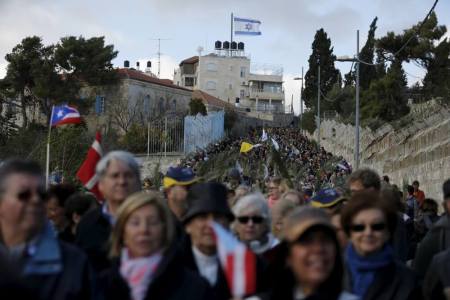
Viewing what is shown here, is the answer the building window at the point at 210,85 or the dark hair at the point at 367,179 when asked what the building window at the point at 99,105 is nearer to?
the building window at the point at 210,85

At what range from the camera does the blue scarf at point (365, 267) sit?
201 inches

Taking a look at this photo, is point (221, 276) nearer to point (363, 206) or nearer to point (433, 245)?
point (363, 206)

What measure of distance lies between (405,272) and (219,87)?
12437cm

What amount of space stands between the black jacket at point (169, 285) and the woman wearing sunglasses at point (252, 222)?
139cm

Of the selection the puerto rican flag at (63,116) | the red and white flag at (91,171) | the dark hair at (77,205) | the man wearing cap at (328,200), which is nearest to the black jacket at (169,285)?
the dark hair at (77,205)

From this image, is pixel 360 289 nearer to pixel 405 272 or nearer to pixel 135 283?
pixel 405 272

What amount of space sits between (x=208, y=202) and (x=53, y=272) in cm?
140

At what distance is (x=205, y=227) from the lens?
511cm

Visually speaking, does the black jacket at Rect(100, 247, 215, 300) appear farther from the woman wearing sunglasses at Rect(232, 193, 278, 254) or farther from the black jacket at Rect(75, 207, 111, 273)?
the woman wearing sunglasses at Rect(232, 193, 278, 254)

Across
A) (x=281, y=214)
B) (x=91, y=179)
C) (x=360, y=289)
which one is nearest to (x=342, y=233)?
(x=360, y=289)

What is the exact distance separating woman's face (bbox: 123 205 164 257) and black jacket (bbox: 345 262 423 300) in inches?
47.5

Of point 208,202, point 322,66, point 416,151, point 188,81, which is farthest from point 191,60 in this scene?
point 208,202

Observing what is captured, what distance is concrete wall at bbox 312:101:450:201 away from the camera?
2602cm

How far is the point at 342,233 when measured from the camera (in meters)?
5.49
